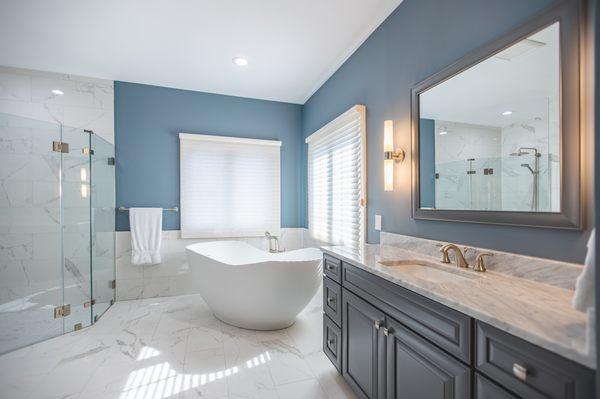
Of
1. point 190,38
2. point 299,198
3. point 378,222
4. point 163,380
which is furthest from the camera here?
point 299,198

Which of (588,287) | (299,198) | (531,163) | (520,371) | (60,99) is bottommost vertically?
(520,371)

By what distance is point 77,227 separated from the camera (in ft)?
9.39

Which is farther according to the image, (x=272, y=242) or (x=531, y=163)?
(x=272, y=242)

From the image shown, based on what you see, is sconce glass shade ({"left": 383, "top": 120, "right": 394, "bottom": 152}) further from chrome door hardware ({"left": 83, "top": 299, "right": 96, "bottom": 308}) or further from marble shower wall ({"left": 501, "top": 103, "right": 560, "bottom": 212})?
chrome door hardware ({"left": 83, "top": 299, "right": 96, "bottom": 308})

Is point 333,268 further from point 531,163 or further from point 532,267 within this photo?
point 531,163

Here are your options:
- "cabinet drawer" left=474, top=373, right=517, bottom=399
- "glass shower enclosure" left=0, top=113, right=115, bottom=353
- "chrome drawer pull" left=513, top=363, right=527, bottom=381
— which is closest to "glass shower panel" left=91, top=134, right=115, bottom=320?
"glass shower enclosure" left=0, top=113, right=115, bottom=353

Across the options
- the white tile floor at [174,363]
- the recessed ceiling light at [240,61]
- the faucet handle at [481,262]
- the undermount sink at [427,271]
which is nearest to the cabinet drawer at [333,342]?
the white tile floor at [174,363]

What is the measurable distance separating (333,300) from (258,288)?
0.77m

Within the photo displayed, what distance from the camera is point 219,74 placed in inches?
128

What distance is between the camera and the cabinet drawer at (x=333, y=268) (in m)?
1.86

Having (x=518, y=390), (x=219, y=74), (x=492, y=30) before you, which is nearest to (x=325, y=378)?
(x=518, y=390)

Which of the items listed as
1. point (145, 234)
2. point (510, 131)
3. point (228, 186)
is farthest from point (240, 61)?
point (510, 131)

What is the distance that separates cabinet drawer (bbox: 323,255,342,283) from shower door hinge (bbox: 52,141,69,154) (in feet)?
8.68

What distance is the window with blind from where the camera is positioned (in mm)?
2619
